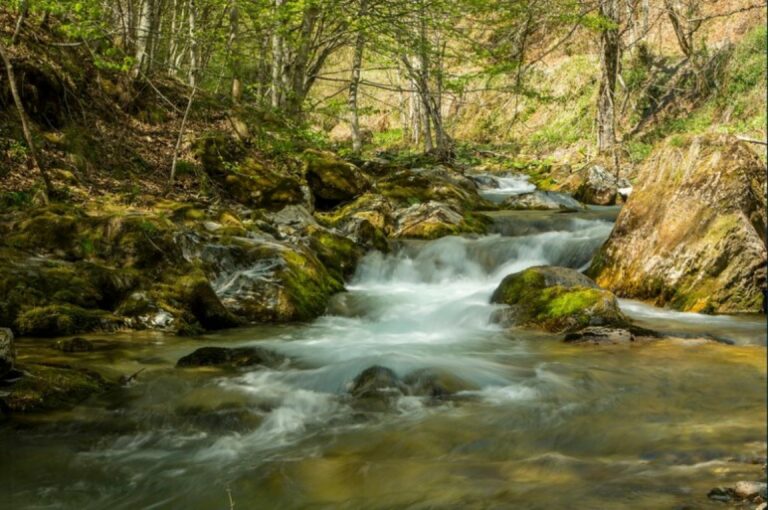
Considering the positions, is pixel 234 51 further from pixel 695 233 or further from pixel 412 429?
pixel 412 429

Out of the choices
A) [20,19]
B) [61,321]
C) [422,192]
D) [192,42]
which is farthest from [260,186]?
[61,321]

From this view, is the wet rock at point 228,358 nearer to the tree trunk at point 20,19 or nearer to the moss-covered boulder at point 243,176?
the tree trunk at point 20,19

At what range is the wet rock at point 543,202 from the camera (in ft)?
49.4

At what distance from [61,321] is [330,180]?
24.5ft

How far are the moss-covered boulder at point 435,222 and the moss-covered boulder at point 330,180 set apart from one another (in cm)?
118

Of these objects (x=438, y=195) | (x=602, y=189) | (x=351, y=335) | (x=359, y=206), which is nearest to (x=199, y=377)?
(x=351, y=335)

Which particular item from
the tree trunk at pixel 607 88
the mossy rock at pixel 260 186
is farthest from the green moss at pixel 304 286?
the tree trunk at pixel 607 88

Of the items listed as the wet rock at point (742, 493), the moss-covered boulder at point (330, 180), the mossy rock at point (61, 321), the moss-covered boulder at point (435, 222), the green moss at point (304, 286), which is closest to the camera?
the wet rock at point (742, 493)

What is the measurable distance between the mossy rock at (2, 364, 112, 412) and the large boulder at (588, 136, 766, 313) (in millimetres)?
6659

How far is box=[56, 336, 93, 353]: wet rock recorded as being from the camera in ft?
18.6

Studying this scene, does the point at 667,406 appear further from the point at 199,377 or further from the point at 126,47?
the point at 126,47

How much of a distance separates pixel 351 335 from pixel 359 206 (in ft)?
17.9

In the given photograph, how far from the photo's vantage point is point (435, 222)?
1249 cm

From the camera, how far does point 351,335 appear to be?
7.61 m
